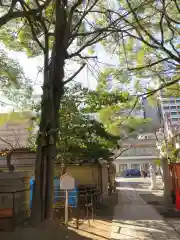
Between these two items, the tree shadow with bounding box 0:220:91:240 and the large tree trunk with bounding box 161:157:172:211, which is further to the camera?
the large tree trunk with bounding box 161:157:172:211

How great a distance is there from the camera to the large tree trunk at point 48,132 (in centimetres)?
600

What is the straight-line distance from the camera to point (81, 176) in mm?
13414

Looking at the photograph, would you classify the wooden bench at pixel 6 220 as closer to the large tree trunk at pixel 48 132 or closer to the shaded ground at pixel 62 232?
the shaded ground at pixel 62 232

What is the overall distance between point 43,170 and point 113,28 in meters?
4.69

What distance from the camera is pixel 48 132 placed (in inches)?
241

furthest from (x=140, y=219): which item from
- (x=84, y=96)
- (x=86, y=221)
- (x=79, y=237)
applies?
(x=84, y=96)

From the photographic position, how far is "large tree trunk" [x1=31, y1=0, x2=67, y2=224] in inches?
236

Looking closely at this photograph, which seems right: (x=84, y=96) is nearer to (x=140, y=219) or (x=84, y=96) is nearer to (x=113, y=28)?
(x=113, y=28)

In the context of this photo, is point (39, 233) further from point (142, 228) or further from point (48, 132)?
point (142, 228)

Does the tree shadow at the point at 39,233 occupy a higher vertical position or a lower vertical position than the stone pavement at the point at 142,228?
higher

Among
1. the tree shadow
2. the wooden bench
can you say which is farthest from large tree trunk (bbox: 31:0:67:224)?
the wooden bench

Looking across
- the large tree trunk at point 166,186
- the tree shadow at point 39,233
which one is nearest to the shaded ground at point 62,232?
the tree shadow at point 39,233

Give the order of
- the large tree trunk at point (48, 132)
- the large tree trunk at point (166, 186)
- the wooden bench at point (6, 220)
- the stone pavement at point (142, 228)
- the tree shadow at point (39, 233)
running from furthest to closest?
the large tree trunk at point (166, 186) → the stone pavement at point (142, 228) → the large tree trunk at point (48, 132) → the wooden bench at point (6, 220) → the tree shadow at point (39, 233)

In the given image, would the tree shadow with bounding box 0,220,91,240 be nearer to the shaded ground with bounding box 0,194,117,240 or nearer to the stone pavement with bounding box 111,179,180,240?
the shaded ground with bounding box 0,194,117,240
